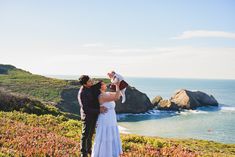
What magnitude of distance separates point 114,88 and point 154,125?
73.1m

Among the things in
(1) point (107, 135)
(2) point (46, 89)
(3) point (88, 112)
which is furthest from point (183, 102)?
(3) point (88, 112)

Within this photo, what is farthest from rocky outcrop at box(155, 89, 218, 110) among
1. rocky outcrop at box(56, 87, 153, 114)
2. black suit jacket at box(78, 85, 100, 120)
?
black suit jacket at box(78, 85, 100, 120)

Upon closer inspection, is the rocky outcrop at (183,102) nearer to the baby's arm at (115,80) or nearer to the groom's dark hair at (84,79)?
the groom's dark hair at (84,79)

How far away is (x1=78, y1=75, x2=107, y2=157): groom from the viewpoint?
11.2m

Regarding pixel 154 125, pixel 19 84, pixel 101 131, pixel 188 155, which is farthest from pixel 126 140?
pixel 19 84

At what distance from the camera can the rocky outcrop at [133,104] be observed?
10716 centimetres

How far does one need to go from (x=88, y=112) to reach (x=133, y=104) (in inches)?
3929

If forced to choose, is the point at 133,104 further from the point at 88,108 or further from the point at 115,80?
the point at 115,80

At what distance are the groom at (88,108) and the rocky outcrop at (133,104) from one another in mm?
93591

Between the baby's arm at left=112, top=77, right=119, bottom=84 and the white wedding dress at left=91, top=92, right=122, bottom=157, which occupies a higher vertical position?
the baby's arm at left=112, top=77, right=119, bottom=84

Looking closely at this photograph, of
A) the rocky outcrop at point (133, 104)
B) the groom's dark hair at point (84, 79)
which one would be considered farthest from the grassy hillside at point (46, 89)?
the groom's dark hair at point (84, 79)

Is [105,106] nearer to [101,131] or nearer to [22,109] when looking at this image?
[101,131]

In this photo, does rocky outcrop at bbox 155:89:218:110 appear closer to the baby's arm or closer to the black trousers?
the black trousers

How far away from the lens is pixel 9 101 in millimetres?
27250
